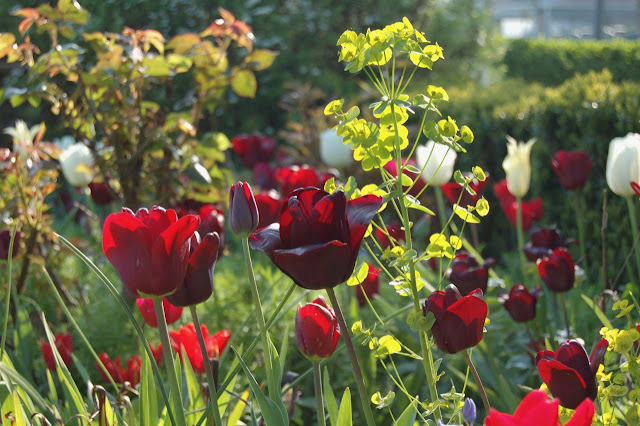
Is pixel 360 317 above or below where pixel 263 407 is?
below

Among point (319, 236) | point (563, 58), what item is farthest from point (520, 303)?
point (563, 58)

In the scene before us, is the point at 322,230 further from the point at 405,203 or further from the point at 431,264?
the point at 431,264

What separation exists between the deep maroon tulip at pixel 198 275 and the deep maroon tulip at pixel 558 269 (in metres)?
1.00

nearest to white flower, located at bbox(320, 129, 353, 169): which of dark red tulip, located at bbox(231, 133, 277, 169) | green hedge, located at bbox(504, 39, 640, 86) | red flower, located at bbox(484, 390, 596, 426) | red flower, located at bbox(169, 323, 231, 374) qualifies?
dark red tulip, located at bbox(231, 133, 277, 169)

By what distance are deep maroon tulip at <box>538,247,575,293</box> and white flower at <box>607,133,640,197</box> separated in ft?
0.77

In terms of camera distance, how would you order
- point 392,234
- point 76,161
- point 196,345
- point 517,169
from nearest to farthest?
point 392,234 → point 196,345 → point 517,169 → point 76,161

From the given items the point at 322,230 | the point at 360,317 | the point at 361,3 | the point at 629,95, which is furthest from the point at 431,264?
the point at 361,3

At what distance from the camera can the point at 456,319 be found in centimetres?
108

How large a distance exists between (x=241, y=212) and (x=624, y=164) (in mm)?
1152

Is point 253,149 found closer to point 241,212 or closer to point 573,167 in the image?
point 573,167

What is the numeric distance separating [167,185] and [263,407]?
1.73m

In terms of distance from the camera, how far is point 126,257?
3.44ft

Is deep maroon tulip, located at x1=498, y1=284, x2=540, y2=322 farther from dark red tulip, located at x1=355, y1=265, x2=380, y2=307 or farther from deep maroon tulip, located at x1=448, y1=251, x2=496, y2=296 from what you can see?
dark red tulip, located at x1=355, y1=265, x2=380, y2=307

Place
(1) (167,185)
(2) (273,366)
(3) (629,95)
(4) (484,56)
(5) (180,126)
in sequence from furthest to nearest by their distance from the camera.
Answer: (4) (484,56)
(3) (629,95)
(1) (167,185)
(5) (180,126)
(2) (273,366)
